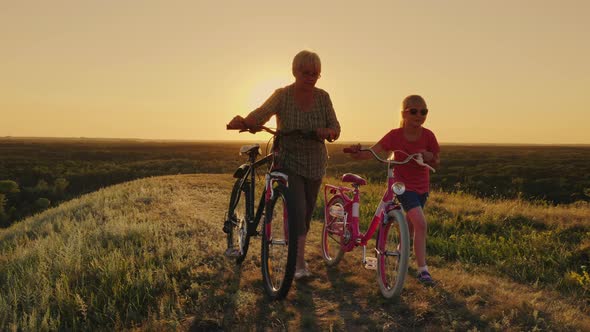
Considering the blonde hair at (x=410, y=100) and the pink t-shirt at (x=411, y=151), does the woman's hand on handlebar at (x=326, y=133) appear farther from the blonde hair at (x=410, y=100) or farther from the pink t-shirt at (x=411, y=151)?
the blonde hair at (x=410, y=100)

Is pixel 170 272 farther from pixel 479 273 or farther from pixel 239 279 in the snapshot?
pixel 479 273

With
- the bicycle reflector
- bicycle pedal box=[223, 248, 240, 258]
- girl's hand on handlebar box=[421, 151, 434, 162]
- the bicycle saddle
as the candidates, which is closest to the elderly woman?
the bicycle saddle

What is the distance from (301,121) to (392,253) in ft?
5.63

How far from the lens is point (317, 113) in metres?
5.20

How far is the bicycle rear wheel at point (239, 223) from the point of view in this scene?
5.79 meters

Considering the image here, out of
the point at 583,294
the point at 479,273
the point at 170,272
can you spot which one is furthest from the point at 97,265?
the point at 583,294

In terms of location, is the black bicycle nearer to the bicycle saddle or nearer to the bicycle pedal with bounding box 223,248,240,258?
the bicycle pedal with bounding box 223,248,240,258

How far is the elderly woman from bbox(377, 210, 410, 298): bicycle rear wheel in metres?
0.85

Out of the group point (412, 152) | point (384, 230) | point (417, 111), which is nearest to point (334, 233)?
point (384, 230)

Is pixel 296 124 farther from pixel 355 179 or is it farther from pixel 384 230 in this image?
pixel 384 230

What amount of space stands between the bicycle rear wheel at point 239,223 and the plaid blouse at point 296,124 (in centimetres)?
92

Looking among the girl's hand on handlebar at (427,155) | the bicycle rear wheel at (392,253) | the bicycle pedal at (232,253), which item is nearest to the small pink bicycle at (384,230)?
the bicycle rear wheel at (392,253)

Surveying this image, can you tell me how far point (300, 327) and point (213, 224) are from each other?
4.90m

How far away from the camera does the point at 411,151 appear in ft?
17.3
